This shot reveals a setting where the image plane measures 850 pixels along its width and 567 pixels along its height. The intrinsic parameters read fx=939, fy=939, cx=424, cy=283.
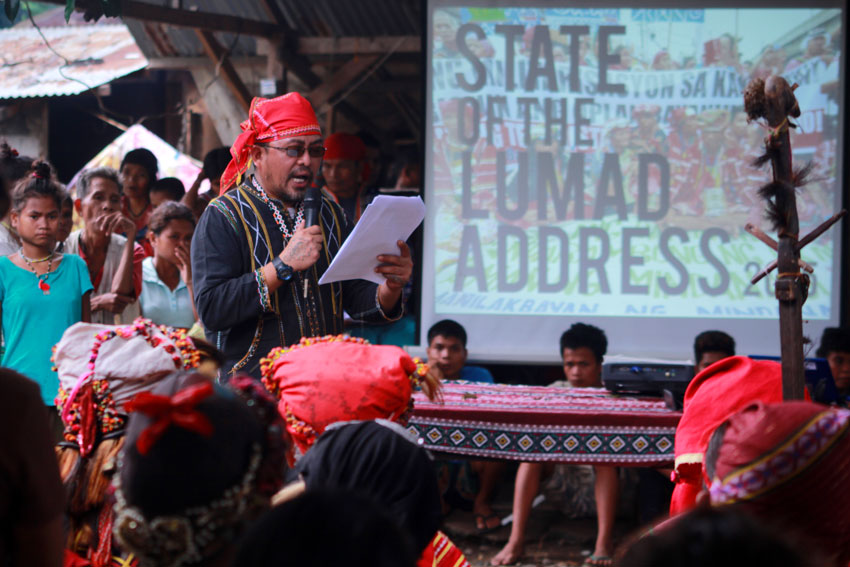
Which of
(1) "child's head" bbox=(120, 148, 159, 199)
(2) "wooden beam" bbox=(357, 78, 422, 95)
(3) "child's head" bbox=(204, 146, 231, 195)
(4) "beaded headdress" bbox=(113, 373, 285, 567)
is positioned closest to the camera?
(4) "beaded headdress" bbox=(113, 373, 285, 567)

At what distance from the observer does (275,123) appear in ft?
9.39

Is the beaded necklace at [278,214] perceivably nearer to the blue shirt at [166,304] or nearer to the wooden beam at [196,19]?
the blue shirt at [166,304]

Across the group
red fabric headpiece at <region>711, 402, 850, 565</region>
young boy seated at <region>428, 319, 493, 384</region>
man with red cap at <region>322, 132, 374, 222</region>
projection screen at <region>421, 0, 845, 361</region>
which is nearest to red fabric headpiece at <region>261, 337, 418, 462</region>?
red fabric headpiece at <region>711, 402, 850, 565</region>

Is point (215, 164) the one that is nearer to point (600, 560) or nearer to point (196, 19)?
point (196, 19)

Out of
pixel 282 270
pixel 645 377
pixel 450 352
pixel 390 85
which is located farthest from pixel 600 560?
pixel 390 85

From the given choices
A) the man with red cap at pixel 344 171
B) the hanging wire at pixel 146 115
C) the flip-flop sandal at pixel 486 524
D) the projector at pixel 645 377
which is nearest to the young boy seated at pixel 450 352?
the flip-flop sandal at pixel 486 524

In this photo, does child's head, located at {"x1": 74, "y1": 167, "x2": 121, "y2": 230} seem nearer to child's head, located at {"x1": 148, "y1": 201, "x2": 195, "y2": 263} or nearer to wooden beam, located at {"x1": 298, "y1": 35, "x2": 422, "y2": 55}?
child's head, located at {"x1": 148, "y1": 201, "x2": 195, "y2": 263}

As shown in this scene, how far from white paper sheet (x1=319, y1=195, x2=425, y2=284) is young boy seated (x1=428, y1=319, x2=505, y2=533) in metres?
2.16

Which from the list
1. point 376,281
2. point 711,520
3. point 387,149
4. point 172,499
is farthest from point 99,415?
point 387,149

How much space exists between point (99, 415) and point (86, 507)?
0.19 meters

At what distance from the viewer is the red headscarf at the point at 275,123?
2.86m

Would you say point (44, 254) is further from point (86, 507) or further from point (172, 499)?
point (172, 499)

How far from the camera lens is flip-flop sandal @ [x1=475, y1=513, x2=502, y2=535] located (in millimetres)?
4789

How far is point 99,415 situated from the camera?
1942 millimetres
